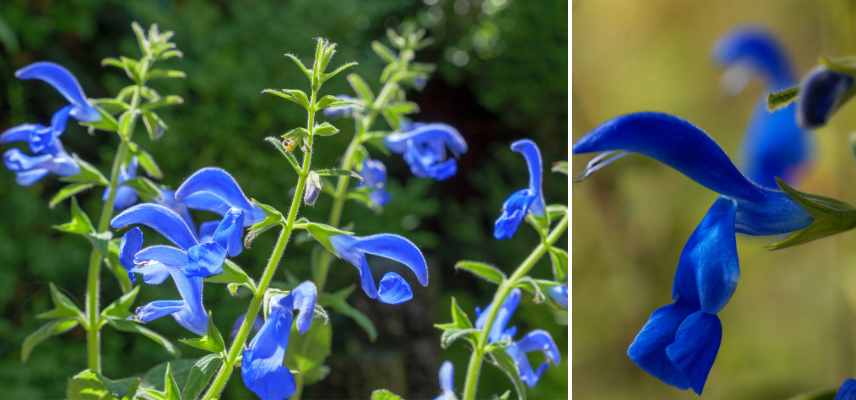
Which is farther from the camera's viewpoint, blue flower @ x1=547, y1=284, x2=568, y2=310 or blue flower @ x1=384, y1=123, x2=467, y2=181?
blue flower @ x1=384, y1=123, x2=467, y2=181

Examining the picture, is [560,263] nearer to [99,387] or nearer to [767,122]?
[99,387]

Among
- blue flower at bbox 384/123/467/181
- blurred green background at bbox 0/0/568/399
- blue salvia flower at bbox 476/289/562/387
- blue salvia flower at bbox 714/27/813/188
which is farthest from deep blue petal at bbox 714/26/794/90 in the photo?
blue salvia flower at bbox 476/289/562/387

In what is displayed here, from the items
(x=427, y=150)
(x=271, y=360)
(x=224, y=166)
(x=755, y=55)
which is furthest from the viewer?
(x=755, y=55)

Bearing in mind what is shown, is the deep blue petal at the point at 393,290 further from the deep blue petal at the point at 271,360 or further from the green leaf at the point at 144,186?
the green leaf at the point at 144,186

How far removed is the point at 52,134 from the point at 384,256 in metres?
0.35

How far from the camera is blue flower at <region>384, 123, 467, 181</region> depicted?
2.85 ft

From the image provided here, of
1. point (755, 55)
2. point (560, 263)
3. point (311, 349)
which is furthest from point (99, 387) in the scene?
point (755, 55)

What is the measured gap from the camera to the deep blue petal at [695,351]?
0.46m

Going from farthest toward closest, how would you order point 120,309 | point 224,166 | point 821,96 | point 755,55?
point 755,55 < point 224,166 < point 120,309 < point 821,96

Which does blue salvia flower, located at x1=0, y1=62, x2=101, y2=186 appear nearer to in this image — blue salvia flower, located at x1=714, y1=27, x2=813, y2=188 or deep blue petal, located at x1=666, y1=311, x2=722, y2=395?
deep blue petal, located at x1=666, y1=311, x2=722, y2=395

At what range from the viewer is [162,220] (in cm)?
55

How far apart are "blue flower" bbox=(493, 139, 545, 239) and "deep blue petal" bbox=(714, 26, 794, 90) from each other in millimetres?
1332

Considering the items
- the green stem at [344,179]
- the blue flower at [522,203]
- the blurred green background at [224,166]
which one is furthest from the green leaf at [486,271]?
the blurred green background at [224,166]

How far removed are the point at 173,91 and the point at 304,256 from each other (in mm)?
355
